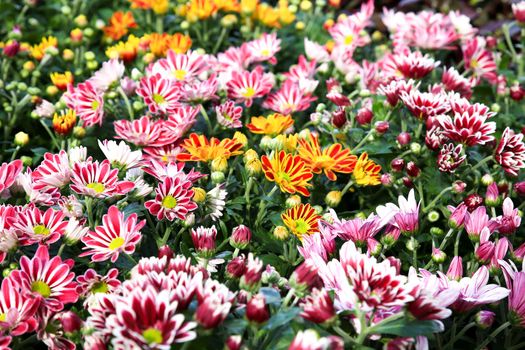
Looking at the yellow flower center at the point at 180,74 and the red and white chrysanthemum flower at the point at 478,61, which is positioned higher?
the yellow flower center at the point at 180,74

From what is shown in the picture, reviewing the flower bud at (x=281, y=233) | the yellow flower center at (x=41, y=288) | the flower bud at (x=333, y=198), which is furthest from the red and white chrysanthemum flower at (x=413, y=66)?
the yellow flower center at (x=41, y=288)

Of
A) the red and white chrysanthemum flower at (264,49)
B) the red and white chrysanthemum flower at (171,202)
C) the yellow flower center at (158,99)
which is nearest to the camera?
the red and white chrysanthemum flower at (171,202)

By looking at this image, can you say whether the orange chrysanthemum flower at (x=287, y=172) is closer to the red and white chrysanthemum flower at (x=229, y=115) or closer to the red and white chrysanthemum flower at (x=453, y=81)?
the red and white chrysanthemum flower at (x=229, y=115)

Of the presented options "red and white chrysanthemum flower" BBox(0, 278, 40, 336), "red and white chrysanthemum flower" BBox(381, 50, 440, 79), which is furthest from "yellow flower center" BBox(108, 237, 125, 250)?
"red and white chrysanthemum flower" BBox(381, 50, 440, 79)

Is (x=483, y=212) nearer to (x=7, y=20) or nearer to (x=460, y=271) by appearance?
(x=460, y=271)

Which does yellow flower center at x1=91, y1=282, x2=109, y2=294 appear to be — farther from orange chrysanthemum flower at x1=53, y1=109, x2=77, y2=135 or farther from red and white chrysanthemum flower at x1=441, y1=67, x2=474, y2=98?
red and white chrysanthemum flower at x1=441, y1=67, x2=474, y2=98

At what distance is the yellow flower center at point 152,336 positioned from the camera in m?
1.02

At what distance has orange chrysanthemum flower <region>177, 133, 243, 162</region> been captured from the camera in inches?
67.0

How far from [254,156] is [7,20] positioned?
5.47 ft

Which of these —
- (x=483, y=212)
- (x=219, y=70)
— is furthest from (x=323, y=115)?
(x=483, y=212)

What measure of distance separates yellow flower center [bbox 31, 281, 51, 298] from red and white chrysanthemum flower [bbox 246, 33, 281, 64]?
1.32 metres

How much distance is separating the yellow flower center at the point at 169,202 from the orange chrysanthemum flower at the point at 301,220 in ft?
0.85

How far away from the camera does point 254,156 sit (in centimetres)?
170

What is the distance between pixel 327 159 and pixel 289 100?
479 mm
